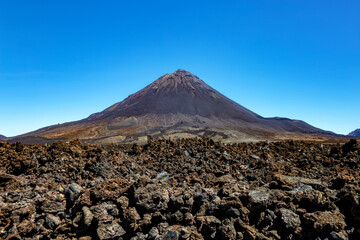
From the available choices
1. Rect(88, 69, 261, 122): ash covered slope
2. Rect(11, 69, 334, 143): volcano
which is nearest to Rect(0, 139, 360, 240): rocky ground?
Rect(11, 69, 334, 143): volcano

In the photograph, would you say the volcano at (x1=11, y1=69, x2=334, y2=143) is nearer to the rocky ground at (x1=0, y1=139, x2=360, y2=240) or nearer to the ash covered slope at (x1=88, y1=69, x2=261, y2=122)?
the ash covered slope at (x1=88, y1=69, x2=261, y2=122)

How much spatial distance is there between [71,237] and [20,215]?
93 cm

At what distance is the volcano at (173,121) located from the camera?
5469 cm

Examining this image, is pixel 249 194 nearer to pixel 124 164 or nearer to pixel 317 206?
pixel 317 206

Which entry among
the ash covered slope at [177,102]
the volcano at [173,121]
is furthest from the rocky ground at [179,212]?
the ash covered slope at [177,102]

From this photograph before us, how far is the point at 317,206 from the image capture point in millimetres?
3143

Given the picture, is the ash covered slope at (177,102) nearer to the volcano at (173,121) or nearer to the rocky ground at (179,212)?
the volcano at (173,121)

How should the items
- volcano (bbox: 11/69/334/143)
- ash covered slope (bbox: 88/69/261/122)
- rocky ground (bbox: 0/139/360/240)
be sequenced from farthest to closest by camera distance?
ash covered slope (bbox: 88/69/261/122), volcano (bbox: 11/69/334/143), rocky ground (bbox: 0/139/360/240)

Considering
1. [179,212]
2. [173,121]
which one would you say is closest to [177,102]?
[173,121]

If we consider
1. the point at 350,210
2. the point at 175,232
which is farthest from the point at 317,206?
the point at 175,232

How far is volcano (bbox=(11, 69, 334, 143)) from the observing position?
5469 cm

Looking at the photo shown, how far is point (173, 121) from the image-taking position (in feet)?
239

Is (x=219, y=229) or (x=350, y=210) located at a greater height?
(x=350, y=210)

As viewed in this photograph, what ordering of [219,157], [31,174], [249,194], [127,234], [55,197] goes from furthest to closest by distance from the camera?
[219,157] < [31,174] < [55,197] < [249,194] < [127,234]
